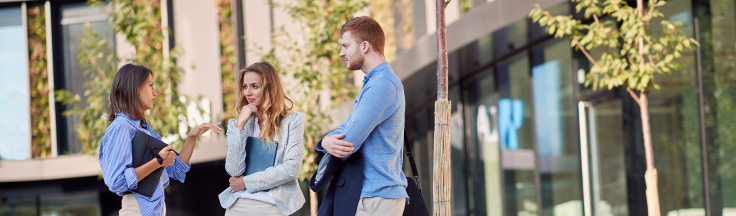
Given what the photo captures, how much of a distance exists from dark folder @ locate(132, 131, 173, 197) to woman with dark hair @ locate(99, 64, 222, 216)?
0.08 ft

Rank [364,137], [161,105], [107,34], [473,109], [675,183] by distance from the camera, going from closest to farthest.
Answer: [364,137]
[675,183]
[161,105]
[473,109]
[107,34]

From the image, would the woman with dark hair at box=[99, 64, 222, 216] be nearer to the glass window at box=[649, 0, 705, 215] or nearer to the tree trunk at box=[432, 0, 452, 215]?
the tree trunk at box=[432, 0, 452, 215]

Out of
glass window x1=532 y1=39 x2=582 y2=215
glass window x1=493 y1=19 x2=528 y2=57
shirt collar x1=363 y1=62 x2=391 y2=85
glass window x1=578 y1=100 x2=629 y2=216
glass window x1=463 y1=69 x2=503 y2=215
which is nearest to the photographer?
shirt collar x1=363 y1=62 x2=391 y2=85

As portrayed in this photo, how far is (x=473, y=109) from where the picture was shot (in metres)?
7.74

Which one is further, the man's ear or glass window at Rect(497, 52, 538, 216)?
glass window at Rect(497, 52, 538, 216)

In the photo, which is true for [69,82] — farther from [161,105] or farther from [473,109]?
[473,109]

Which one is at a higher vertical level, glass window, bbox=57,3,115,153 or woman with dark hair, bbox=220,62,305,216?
glass window, bbox=57,3,115,153

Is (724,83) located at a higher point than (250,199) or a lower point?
higher

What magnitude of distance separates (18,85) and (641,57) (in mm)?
8661

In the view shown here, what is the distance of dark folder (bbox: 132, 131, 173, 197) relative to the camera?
2500 millimetres

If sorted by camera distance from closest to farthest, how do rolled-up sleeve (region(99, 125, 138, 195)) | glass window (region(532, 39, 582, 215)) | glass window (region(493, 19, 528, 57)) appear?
rolled-up sleeve (region(99, 125, 138, 195)) → glass window (region(493, 19, 528, 57)) → glass window (region(532, 39, 582, 215))

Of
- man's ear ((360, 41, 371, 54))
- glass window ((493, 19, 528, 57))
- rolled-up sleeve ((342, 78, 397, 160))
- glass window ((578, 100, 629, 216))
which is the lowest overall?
glass window ((578, 100, 629, 216))

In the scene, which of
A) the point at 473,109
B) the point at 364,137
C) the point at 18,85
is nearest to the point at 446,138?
the point at 364,137

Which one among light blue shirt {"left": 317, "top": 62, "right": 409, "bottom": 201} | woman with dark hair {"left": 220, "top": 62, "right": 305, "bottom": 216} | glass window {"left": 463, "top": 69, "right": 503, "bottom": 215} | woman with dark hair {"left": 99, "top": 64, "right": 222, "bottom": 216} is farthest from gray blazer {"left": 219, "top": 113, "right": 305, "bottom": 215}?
glass window {"left": 463, "top": 69, "right": 503, "bottom": 215}
